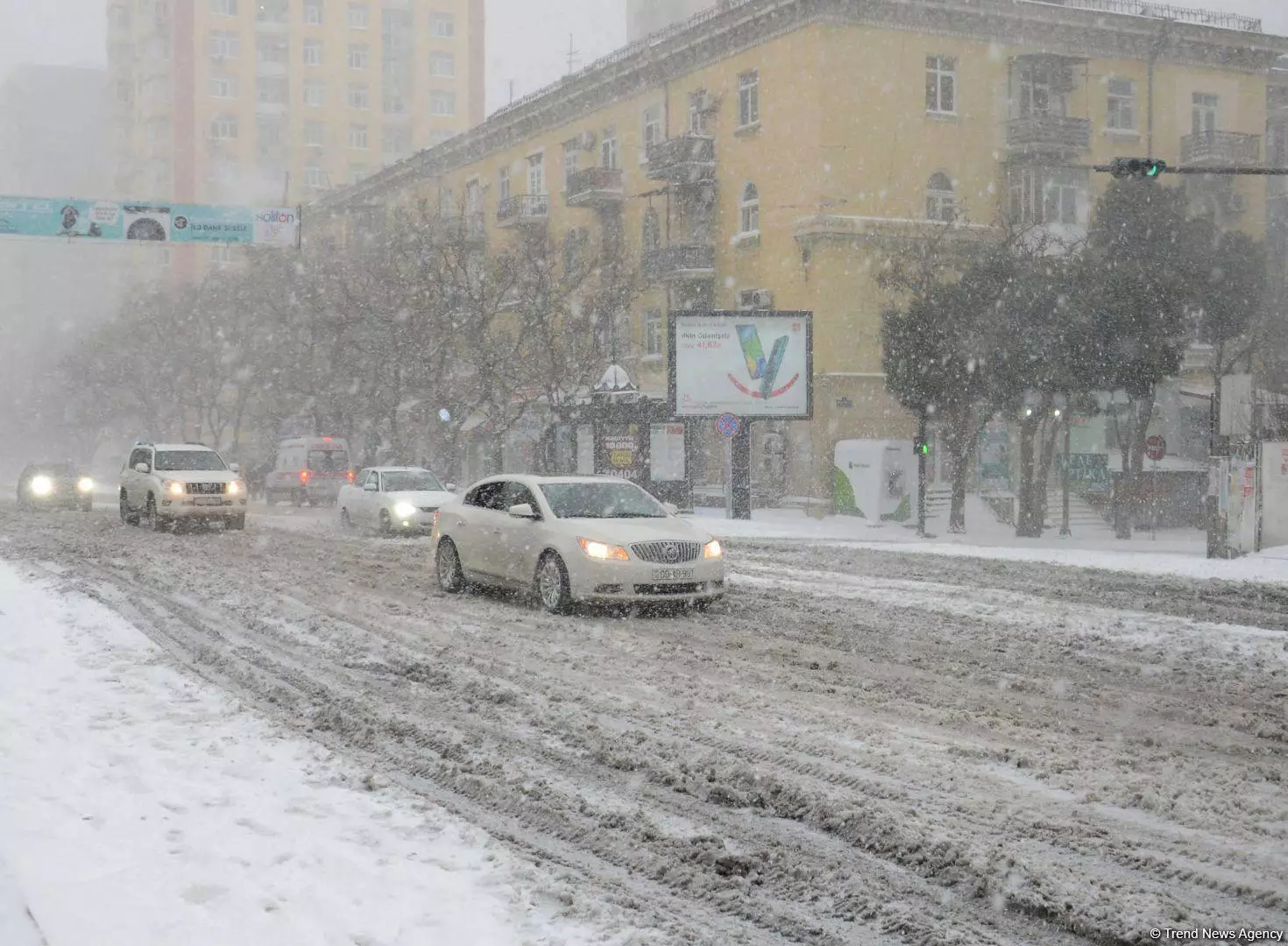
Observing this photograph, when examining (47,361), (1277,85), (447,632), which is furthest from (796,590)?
(47,361)

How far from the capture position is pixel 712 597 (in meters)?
13.8

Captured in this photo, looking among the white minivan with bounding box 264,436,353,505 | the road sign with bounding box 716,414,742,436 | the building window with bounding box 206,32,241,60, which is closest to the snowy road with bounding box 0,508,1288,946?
the road sign with bounding box 716,414,742,436

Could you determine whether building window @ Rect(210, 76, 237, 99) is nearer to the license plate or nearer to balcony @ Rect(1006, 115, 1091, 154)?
balcony @ Rect(1006, 115, 1091, 154)

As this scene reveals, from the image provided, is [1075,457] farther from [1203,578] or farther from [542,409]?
[1203,578]

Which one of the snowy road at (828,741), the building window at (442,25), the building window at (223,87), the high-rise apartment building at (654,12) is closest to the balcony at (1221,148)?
the snowy road at (828,741)

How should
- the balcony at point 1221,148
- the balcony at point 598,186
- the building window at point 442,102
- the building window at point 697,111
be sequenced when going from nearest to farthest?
the balcony at point 1221,148 → the building window at point 697,111 → the balcony at point 598,186 → the building window at point 442,102

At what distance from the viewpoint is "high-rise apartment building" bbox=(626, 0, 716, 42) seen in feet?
332

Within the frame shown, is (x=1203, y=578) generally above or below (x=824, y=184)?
below

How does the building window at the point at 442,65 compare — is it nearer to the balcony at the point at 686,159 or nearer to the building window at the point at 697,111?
the building window at the point at 697,111

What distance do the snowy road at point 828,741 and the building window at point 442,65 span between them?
89351 mm

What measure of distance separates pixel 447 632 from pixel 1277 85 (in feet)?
161

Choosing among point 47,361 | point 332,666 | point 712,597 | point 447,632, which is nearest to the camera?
point 332,666

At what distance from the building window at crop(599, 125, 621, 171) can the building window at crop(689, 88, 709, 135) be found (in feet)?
15.8

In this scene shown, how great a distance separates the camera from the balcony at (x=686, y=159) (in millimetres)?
44625
